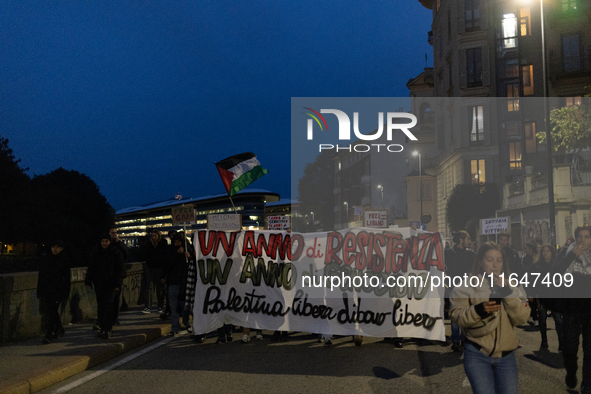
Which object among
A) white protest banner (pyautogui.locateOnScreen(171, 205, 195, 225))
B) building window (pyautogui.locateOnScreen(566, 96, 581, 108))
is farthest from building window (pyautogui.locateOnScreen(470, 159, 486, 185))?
white protest banner (pyautogui.locateOnScreen(171, 205, 195, 225))

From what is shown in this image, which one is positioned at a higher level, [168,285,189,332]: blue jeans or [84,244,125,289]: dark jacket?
[84,244,125,289]: dark jacket

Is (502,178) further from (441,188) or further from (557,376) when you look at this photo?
(557,376)

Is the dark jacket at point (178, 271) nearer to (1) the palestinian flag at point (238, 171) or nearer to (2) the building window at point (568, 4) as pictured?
(1) the palestinian flag at point (238, 171)

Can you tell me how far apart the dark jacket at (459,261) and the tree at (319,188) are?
220ft

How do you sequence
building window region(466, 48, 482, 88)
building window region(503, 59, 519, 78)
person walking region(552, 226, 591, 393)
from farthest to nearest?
building window region(466, 48, 482, 88)
building window region(503, 59, 519, 78)
person walking region(552, 226, 591, 393)

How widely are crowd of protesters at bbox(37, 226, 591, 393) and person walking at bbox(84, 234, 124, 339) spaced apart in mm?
17

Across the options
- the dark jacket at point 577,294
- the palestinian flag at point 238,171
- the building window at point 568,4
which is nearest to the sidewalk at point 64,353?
the palestinian flag at point 238,171

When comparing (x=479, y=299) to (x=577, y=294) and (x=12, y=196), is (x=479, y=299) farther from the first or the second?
(x=12, y=196)

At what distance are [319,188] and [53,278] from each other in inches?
3083

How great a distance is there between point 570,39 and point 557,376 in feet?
137

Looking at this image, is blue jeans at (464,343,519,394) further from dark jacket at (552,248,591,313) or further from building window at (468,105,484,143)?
building window at (468,105,484,143)

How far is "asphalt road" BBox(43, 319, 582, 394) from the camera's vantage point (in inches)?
239

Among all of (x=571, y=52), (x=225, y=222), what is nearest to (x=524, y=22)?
(x=571, y=52)

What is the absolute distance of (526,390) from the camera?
19.1 feet
